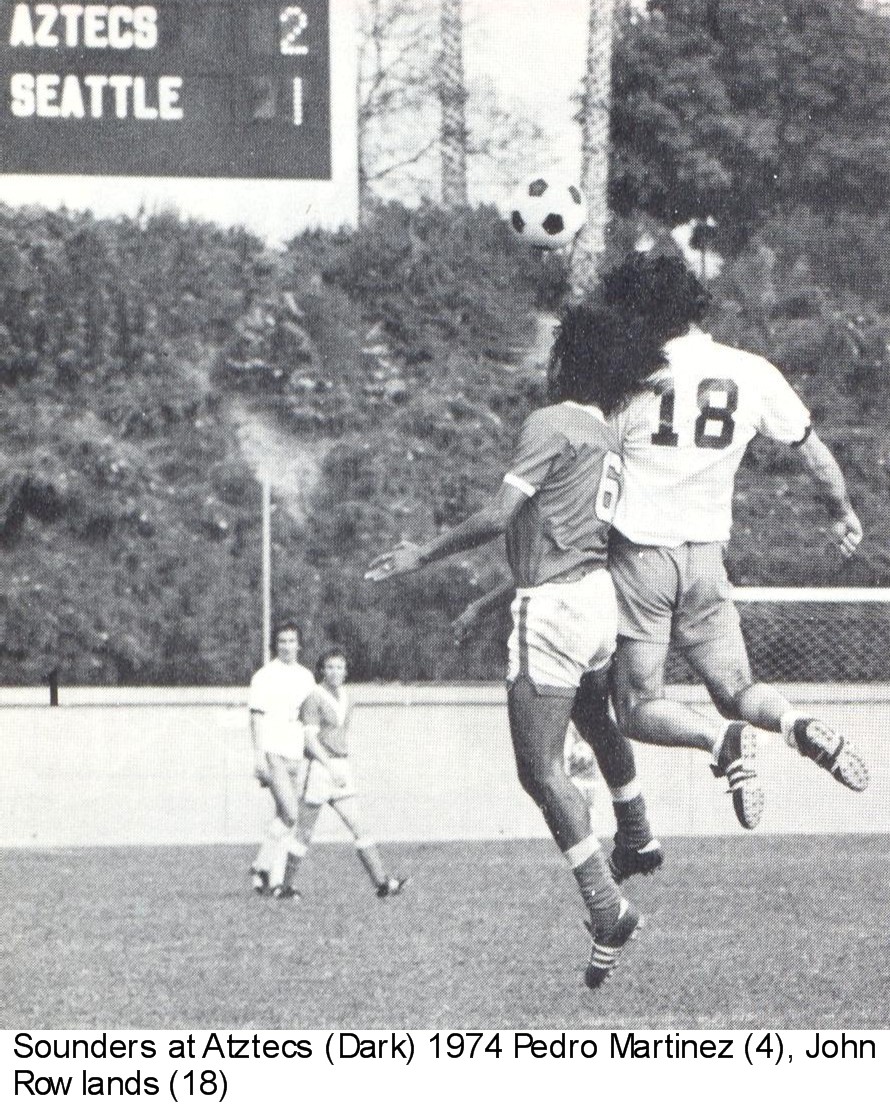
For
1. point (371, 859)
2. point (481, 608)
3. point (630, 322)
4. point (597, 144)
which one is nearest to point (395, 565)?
point (481, 608)

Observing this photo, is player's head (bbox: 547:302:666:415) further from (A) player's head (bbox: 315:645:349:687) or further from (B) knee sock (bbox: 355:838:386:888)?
(B) knee sock (bbox: 355:838:386:888)

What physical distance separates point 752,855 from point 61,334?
7578 mm

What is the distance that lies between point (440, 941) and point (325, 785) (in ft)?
3.93

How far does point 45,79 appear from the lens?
384 inches

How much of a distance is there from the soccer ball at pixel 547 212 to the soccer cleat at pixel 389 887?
8767 millimetres

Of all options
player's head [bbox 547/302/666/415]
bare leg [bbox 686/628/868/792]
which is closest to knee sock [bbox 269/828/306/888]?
bare leg [bbox 686/628/868/792]

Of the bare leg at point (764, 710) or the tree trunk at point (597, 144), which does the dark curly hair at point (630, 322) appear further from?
the tree trunk at point (597, 144)

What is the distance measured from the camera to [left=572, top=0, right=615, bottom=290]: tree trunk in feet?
41.6

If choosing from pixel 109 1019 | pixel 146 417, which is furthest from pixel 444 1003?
pixel 146 417

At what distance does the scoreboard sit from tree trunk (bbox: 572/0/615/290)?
8.41 ft

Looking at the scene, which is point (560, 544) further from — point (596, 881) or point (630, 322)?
point (596, 881)

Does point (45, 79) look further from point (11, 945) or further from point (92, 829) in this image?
point (92, 829)

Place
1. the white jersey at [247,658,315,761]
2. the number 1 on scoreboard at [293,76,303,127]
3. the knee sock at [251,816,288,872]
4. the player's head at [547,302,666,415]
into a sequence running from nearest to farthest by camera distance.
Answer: the player's head at [547,302,666,415], the number 1 on scoreboard at [293,76,303,127], the white jersey at [247,658,315,761], the knee sock at [251,816,288,872]

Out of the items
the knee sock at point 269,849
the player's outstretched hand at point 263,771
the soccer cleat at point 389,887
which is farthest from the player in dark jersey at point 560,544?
the knee sock at point 269,849
